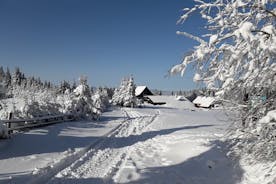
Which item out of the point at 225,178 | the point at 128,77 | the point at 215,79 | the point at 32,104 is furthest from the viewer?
the point at 128,77

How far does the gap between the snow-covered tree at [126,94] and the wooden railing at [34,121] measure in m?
37.6

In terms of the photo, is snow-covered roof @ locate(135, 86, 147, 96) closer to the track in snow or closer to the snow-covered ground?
the snow-covered ground

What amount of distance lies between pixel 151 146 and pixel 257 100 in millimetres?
7678

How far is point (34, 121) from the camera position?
45.8 ft

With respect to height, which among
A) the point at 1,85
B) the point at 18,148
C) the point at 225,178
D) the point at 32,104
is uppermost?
the point at 1,85

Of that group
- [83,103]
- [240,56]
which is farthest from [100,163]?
[83,103]

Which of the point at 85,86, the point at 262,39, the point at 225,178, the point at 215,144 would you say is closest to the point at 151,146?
the point at 215,144

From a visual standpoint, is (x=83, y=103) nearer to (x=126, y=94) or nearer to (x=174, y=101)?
(x=126, y=94)

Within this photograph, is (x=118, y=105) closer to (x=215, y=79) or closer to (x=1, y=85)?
(x=1, y=85)

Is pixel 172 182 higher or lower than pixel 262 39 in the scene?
lower

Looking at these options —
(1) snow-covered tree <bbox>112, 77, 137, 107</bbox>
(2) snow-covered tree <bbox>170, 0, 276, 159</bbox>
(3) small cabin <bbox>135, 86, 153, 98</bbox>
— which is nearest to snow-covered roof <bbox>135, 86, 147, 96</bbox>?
(3) small cabin <bbox>135, 86, 153, 98</bbox>

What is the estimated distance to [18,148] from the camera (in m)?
8.68

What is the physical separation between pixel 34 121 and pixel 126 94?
45837 mm

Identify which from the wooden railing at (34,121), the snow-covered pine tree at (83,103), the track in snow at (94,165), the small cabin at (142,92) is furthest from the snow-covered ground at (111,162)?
the small cabin at (142,92)
